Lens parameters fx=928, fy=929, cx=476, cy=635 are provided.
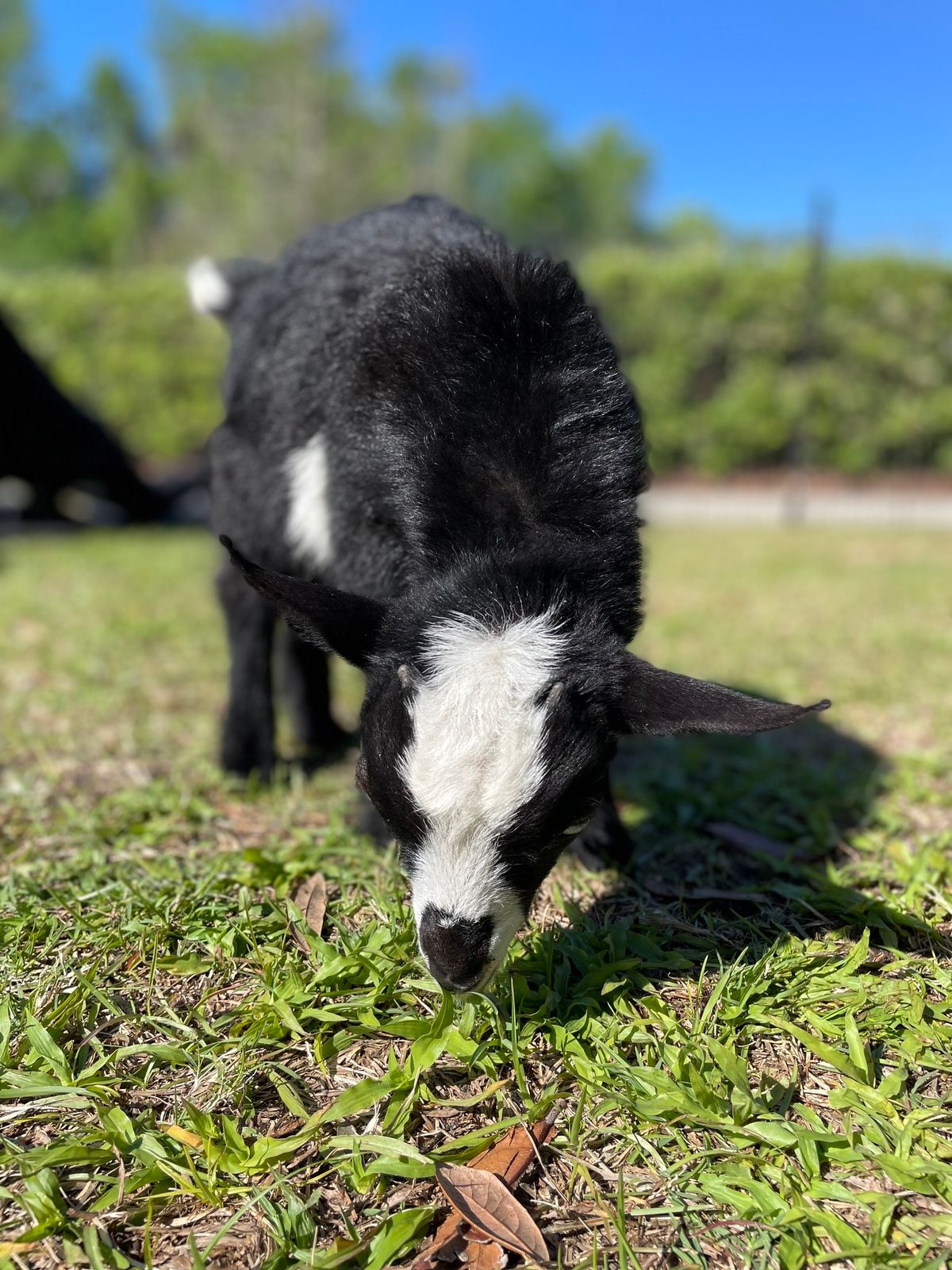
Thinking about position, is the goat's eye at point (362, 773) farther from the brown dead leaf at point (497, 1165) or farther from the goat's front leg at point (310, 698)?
the goat's front leg at point (310, 698)

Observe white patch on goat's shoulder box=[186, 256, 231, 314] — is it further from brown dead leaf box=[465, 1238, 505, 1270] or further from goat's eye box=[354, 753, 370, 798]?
brown dead leaf box=[465, 1238, 505, 1270]

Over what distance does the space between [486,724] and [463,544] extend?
2.09 ft

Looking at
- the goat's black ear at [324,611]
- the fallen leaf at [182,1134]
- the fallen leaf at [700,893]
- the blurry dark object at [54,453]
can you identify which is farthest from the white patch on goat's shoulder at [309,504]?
the blurry dark object at [54,453]

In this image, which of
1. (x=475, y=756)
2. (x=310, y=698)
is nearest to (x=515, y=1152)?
(x=475, y=756)

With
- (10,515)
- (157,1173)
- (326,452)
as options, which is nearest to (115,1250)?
(157,1173)

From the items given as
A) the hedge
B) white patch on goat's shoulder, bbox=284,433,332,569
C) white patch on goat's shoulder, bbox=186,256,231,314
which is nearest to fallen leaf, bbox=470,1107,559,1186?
white patch on goat's shoulder, bbox=284,433,332,569

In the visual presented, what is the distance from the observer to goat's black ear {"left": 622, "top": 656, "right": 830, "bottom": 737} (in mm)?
2080

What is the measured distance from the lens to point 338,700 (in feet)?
17.8

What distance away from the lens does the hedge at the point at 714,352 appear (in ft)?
58.9

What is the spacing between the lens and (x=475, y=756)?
2111 mm

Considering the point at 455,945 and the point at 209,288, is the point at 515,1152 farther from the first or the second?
the point at 209,288

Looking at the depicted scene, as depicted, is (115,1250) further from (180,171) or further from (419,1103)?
(180,171)

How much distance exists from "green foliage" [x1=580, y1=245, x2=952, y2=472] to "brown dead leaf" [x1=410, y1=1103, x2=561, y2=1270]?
1718cm

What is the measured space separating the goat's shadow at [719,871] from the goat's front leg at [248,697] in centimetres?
159
